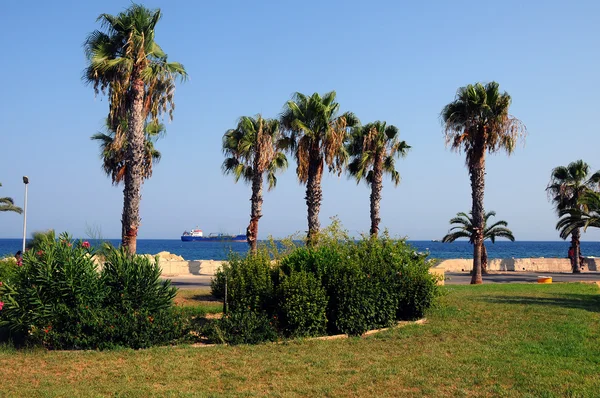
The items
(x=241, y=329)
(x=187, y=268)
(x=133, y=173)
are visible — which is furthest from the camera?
(x=187, y=268)

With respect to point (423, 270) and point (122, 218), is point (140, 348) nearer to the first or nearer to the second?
point (423, 270)

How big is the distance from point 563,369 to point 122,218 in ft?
51.8

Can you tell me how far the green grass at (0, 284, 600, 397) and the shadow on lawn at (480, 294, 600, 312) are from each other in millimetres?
4198

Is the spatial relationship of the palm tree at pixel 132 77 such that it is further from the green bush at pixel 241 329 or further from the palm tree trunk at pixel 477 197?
the palm tree trunk at pixel 477 197

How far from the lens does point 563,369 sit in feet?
30.5

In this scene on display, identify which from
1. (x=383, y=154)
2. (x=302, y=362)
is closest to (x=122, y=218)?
(x=302, y=362)

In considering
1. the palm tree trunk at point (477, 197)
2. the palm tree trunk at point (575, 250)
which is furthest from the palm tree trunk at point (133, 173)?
the palm tree trunk at point (575, 250)

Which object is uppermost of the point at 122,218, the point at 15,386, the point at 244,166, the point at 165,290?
the point at 244,166

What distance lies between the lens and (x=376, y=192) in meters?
36.2

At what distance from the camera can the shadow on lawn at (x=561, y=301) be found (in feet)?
57.5

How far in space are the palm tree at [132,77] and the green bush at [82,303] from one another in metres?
8.55

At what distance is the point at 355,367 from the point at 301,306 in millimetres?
2940

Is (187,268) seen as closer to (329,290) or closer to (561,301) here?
(561,301)

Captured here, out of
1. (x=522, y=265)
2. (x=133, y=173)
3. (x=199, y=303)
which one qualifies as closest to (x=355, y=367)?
(x=199, y=303)
